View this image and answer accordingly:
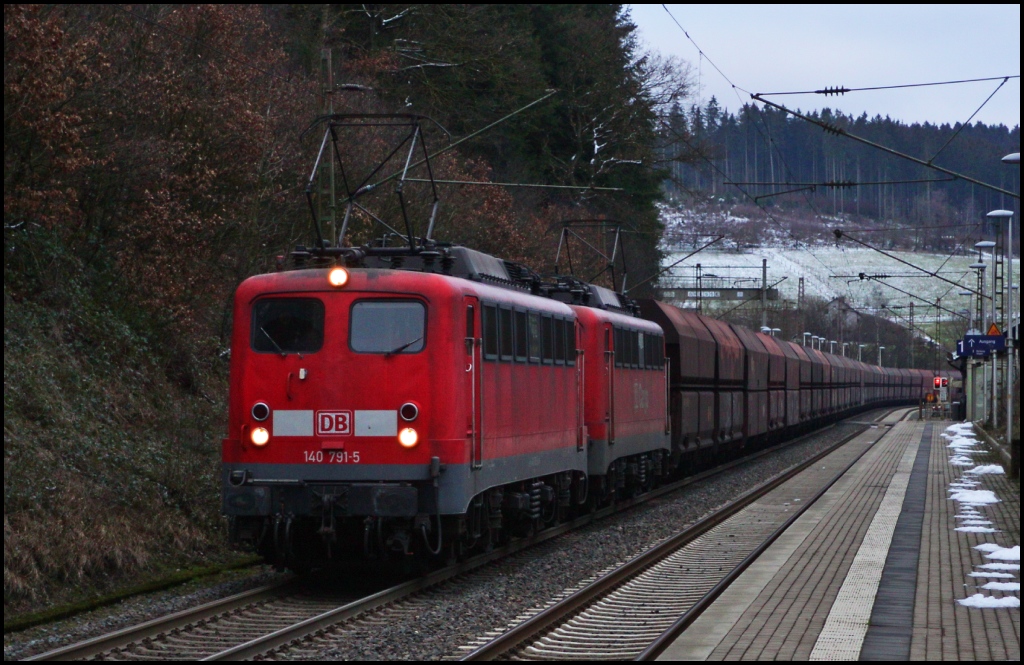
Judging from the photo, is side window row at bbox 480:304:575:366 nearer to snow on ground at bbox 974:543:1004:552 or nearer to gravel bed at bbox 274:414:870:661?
gravel bed at bbox 274:414:870:661

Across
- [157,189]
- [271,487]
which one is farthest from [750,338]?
[271,487]

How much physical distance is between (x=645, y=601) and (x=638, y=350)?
9.49 metres

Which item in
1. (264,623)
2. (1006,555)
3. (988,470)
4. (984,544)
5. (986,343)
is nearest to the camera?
(264,623)

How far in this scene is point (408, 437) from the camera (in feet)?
40.2

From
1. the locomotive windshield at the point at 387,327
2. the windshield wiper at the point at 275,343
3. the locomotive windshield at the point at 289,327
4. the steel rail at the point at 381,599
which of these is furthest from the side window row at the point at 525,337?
the steel rail at the point at 381,599

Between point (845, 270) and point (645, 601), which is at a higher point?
point (845, 270)

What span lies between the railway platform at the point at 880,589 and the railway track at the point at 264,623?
107 centimetres

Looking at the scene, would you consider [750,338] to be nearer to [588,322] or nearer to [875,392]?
[588,322]

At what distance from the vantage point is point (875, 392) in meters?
91.9

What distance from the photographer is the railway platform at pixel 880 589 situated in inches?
364

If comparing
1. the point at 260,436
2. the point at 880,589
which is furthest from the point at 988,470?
the point at 260,436

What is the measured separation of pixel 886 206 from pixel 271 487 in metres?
118

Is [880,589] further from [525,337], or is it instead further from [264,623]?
[264,623]

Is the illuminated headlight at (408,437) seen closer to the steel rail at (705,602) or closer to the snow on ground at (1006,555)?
the steel rail at (705,602)
